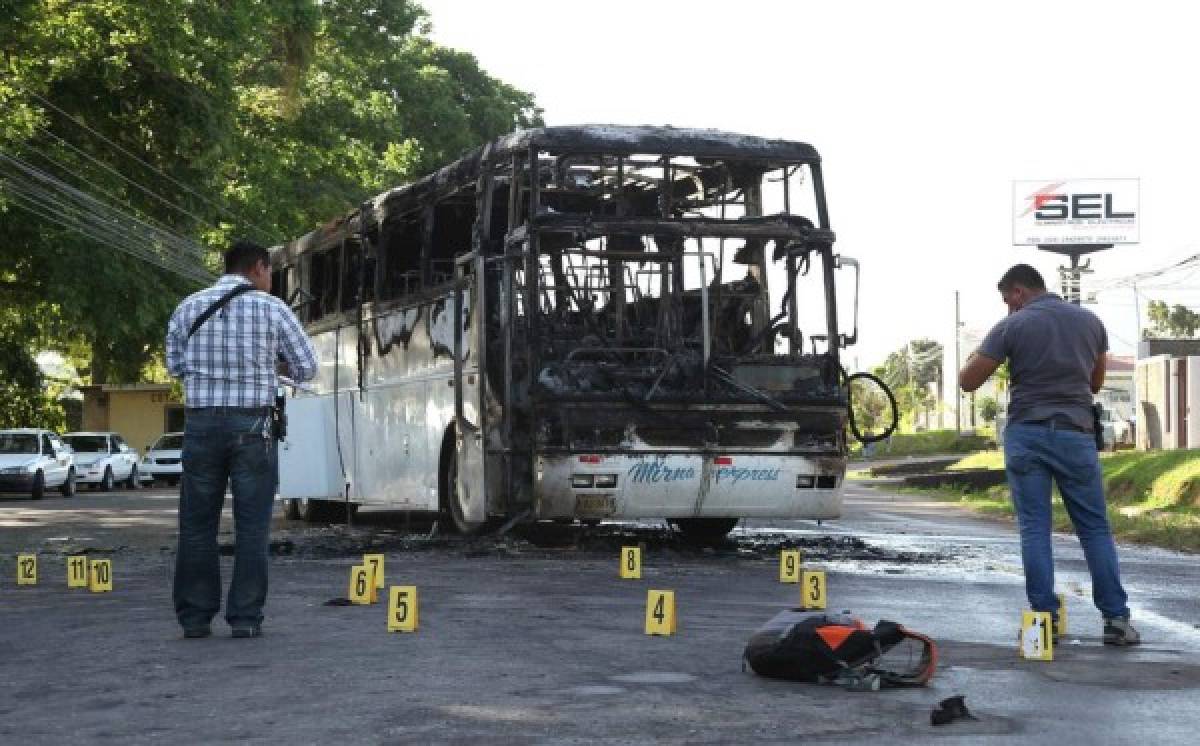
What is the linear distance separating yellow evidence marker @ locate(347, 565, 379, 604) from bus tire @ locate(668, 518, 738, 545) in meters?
7.41

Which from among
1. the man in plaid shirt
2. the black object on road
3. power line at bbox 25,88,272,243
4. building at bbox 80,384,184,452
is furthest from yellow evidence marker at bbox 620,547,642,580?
building at bbox 80,384,184,452

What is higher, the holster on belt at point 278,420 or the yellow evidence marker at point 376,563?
the holster on belt at point 278,420

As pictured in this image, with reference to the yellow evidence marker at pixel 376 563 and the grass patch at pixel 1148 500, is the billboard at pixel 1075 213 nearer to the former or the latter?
the grass patch at pixel 1148 500

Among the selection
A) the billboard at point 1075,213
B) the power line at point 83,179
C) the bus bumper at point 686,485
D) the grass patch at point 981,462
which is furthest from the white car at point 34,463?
the billboard at point 1075,213

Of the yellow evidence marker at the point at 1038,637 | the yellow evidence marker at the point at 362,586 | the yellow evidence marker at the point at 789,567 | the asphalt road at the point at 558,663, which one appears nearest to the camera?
the asphalt road at the point at 558,663

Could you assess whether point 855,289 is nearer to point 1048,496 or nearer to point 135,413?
point 1048,496

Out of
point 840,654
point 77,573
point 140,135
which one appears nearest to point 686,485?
point 77,573

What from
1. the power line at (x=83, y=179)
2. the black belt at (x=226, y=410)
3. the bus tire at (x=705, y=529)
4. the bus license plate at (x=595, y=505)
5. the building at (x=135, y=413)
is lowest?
the bus tire at (x=705, y=529)

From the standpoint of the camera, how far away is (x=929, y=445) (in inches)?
3282

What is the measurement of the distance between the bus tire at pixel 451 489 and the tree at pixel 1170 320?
12487 centimetres

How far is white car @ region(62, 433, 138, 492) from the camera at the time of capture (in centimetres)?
4494

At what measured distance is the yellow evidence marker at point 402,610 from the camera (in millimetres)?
9422

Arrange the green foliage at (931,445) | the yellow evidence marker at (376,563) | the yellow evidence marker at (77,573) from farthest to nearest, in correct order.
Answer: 1. the green foliage at (931,445)
2. the yellow evidence marker at (77,573)
3. the yellow evidence marker at (376,563)

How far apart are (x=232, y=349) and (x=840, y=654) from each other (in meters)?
3.68
